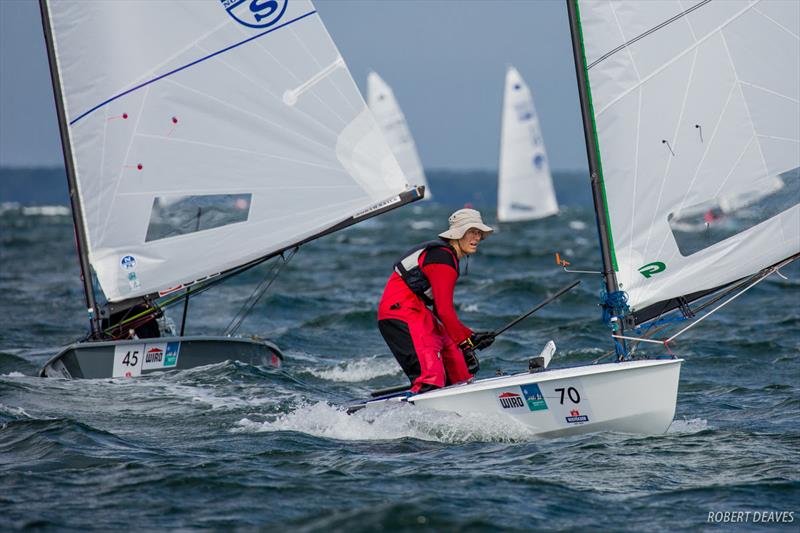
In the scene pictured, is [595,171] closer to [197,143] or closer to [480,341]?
[480,341]

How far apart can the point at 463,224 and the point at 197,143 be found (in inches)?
134

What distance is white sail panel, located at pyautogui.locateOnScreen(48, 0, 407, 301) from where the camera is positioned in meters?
9.71

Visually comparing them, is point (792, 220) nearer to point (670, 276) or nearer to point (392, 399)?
point (670, 276)

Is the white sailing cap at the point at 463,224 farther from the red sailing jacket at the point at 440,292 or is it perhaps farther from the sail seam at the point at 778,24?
the sail seam at the point at 778,24

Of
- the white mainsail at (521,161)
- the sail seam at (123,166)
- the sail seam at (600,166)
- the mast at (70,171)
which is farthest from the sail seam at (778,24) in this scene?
the white mainsail at (521,161)

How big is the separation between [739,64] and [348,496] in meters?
3.73

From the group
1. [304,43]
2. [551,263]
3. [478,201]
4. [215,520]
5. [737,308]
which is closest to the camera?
[215,520]

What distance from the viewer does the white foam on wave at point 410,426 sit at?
7.07 meters

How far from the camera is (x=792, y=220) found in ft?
24.3

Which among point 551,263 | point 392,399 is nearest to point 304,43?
point 392,399

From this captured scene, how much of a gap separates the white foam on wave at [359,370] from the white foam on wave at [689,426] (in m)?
3.48

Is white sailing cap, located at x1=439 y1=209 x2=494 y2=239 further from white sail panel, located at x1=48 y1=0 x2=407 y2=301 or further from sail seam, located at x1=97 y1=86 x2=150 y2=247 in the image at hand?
sail seam, located at x1=97 y1=86 x2=150 y2=247

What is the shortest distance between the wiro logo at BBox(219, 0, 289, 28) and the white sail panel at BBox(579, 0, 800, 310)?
11.3 feet

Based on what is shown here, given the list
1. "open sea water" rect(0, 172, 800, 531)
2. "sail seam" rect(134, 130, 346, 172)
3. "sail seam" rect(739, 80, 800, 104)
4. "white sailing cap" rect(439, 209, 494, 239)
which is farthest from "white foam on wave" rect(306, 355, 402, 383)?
"sail seam" rect(739, 80, 800, 104)
